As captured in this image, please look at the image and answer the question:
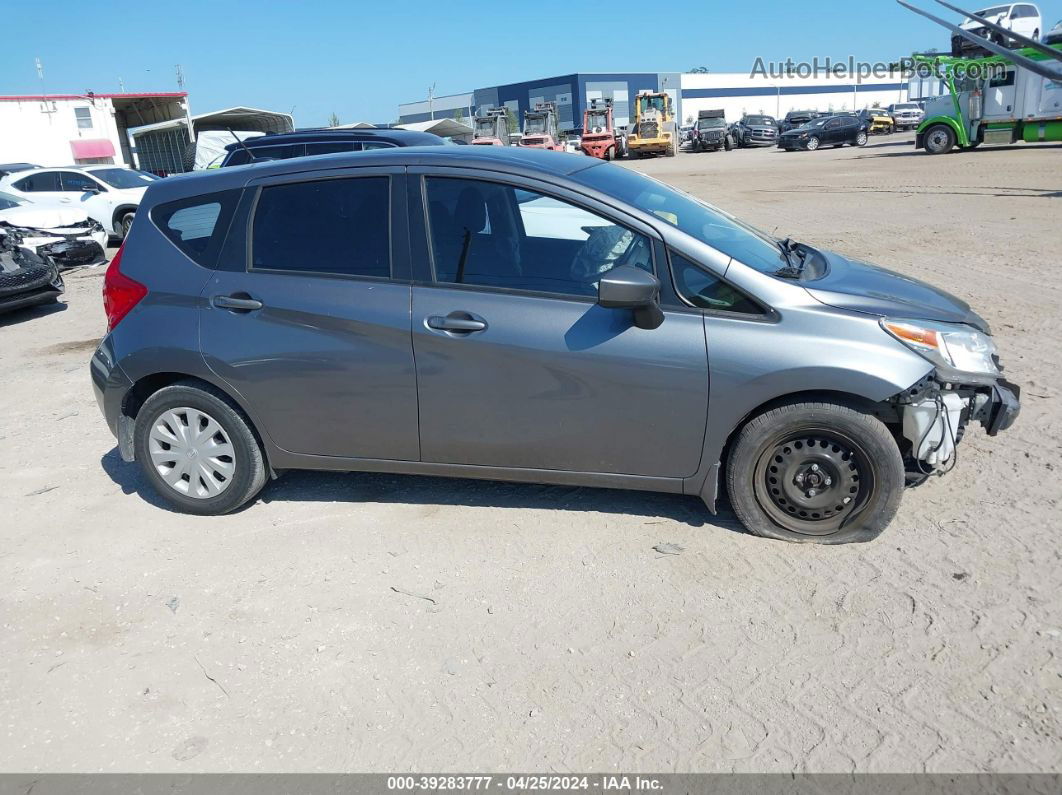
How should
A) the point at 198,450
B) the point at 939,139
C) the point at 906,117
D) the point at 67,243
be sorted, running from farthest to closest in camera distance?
the point at 906,117, the point at 939,139, the point at 67,243, the point at 198,450

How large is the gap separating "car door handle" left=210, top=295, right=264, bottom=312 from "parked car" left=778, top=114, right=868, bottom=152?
42837mm

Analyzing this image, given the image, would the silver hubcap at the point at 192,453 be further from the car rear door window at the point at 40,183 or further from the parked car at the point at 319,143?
the car rear door window at the point at 40,183

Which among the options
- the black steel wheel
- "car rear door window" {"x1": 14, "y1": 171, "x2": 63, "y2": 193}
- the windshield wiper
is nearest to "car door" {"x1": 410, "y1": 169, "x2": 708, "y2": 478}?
the black steel wheel

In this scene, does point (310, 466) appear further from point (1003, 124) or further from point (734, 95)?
point (734, 95)

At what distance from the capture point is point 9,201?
50.8ft

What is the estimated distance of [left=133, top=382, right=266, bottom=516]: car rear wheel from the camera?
14.2 ft

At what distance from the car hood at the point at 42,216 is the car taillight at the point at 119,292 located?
11.4m

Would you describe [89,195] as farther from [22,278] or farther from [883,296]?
[883,296]

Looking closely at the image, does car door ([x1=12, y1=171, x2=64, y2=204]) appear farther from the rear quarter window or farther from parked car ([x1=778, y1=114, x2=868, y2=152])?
parked car ([x1=778, y1=114, x2=868, y2=152])

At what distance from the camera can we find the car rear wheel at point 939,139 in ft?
97.6

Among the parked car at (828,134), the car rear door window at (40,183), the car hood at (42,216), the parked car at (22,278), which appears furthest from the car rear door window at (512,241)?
the parked car at (828,134)

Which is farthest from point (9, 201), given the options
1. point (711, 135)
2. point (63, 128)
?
point (711, 135)

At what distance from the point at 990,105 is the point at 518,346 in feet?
102

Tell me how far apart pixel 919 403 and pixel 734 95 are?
101905mm
